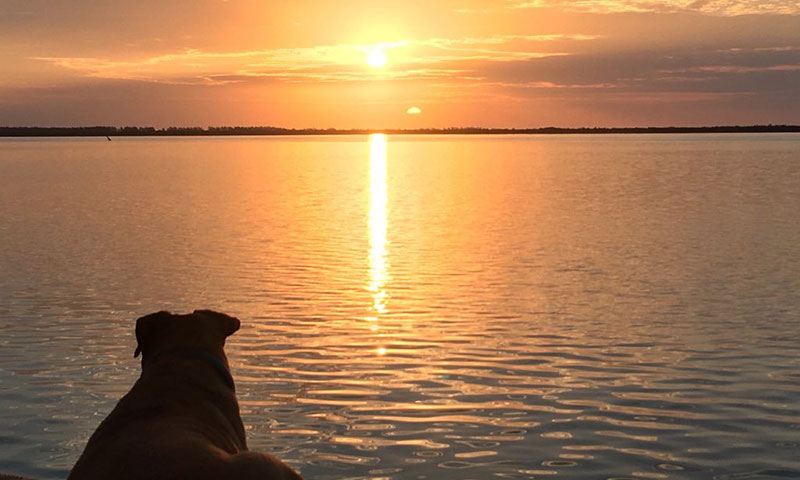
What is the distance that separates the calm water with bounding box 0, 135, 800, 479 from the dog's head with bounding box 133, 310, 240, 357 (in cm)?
373

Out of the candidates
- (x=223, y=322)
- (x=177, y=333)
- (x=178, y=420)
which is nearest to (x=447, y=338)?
(x=223, y=322)

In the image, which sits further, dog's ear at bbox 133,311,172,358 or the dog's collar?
dog's ear at bbox 133,311,172,358

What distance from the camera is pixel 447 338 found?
20562mm

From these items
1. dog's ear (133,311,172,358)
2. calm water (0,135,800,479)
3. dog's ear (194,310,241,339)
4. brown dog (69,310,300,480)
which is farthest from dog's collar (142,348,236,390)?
calm water (0,135,800,479)

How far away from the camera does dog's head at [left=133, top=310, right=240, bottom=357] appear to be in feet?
31.3

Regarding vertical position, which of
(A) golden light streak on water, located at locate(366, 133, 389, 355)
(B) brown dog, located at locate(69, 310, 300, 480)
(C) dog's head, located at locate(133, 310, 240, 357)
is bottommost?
(A) golden light streak on water, located at locate(366, 133, 389, 355)

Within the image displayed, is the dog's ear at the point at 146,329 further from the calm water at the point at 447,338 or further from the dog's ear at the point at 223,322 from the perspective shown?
the calm water at the point at 447,338

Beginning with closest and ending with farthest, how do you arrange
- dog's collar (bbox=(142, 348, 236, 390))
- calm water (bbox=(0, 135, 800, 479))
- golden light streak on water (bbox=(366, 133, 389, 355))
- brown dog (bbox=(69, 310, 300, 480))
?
brown dog (bbox=(69, 310, 300, 480)), dog's collar (bbox=(142, 348, 236, 390)), calm water (bbox=(0, 135, 800, 479)), golden light streak on water (bbox=(366, 133, 389, 355))

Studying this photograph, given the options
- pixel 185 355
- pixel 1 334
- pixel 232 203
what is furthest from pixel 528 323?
Answer: pixel 232 203

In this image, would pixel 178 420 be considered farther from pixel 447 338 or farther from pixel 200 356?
pixel 447 338

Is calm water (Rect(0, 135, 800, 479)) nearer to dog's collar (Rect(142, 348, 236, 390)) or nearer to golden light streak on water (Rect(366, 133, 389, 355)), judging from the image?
golden light streak on water (Rect(366, 133, 389, 355))

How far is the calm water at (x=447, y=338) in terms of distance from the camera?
1377 cm

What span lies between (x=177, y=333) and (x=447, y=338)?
11.4 metres

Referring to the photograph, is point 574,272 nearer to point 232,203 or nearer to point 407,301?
point 407,301
